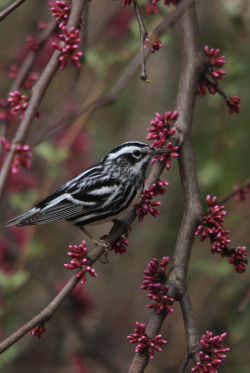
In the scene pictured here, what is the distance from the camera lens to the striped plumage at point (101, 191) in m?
3.56

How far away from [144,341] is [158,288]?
292 millimetres

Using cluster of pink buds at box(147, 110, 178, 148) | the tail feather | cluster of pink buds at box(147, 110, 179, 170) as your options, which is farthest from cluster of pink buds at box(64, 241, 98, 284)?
the tail feather

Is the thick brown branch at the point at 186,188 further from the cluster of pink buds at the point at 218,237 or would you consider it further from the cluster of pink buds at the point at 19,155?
the cluster of pink buds at the point at 19,155

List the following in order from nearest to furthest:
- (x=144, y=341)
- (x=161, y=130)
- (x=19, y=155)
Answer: (x=144, y=341), (x=19, y=155), (x=161, y=130)

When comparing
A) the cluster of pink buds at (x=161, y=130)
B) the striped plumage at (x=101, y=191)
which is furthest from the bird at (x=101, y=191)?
the cluster of pink buds at (x=161, y=130)

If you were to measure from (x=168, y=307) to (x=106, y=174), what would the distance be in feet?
4.27

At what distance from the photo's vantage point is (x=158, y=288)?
110 inches

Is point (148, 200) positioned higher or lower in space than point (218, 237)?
higher

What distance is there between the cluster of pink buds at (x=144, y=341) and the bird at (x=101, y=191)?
39.2 inches

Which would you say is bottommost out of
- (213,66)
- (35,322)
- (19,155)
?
(35,322)

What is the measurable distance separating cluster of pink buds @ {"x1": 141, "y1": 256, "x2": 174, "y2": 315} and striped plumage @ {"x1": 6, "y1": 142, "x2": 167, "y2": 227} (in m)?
0.69

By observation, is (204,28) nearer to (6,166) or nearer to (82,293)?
(82,293)

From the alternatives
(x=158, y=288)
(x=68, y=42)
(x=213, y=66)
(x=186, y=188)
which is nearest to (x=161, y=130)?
(x=186, y=188)

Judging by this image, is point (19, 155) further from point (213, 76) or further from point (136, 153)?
point (213, 76)
